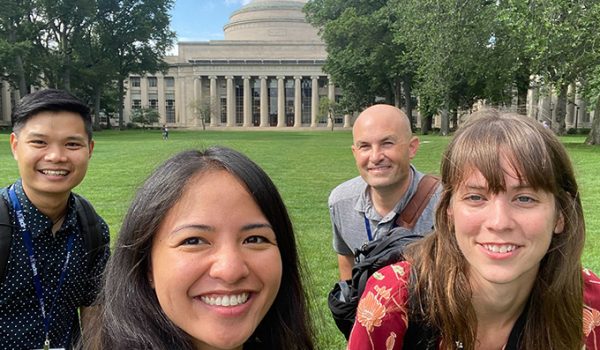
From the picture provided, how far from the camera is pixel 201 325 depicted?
1.51 meters

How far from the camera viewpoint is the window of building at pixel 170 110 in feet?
294

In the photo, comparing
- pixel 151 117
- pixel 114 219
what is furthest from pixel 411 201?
pixel 151 117

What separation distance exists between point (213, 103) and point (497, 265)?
255 ft

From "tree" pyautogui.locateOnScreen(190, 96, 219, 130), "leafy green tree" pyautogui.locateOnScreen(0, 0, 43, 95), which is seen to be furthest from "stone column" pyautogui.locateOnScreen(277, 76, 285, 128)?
"leafy green tree" pyautogui.locateOnScreen(0, 0, 43, 95)

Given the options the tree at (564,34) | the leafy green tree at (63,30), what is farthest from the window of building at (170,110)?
the tree at (564,34)

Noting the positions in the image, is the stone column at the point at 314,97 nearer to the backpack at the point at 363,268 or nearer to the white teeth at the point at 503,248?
the backpack at the point at 363,268

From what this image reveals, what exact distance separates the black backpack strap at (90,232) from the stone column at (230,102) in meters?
80.8

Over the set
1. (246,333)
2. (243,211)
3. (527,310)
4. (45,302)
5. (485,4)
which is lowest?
(45,302)

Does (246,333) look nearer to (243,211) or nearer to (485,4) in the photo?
(243,211)

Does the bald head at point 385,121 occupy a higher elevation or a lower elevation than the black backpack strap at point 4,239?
higher

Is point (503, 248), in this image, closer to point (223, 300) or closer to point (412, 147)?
point (223, 300)

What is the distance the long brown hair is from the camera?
6.12 feet

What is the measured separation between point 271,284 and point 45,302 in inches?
68.5

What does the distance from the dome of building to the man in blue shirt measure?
85.8 meters
